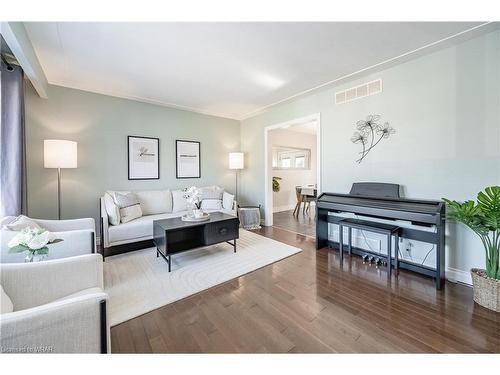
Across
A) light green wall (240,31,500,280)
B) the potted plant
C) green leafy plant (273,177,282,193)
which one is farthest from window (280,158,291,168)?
the potted plant

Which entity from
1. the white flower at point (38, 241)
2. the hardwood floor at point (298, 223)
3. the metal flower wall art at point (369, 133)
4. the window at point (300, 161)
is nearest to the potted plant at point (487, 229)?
the metal flower wall art at point (369, 133)

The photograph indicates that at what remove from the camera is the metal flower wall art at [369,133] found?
2.91 meters

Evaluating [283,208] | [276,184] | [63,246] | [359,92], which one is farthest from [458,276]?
[283,208]

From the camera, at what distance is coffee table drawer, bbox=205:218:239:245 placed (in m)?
2.92

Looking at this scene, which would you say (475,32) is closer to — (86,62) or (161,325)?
(161,325)

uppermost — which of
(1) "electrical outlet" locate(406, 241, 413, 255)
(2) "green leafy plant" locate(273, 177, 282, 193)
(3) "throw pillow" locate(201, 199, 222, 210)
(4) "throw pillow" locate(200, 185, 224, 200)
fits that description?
(2) "green leafy plant" locate(273, 177, 282, 193)

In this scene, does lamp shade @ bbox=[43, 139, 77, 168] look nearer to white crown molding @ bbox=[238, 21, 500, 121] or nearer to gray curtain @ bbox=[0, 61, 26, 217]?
gray curtain @ bbox=[0, 61, 26, 217]

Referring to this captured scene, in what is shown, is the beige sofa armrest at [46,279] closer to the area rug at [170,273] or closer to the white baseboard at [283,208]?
the area rug at [170,273]

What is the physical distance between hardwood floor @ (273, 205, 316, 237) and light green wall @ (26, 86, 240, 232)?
222 centimetres

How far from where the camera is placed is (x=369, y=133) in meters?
3.07

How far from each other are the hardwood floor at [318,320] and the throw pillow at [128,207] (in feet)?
6.29

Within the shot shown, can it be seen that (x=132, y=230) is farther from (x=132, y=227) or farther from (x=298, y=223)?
(x=298, y=223)

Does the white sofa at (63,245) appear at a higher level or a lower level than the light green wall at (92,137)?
lower
